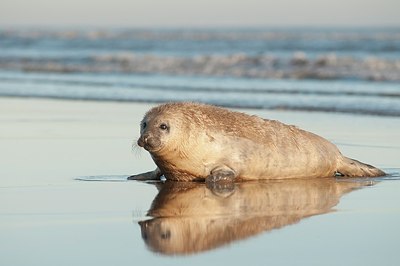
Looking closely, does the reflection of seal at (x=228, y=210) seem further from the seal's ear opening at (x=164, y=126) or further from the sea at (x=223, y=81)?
the sea at (x=223, y=81)

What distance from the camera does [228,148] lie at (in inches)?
381

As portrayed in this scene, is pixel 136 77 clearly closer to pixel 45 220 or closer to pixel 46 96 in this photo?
pixel 46 96

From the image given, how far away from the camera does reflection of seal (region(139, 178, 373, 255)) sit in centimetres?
671

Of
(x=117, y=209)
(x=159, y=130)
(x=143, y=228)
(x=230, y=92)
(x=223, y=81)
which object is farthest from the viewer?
(x=223, y=81)

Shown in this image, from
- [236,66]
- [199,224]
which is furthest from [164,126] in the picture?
[236,66]

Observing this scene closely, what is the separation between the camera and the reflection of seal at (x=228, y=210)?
6.71 metres

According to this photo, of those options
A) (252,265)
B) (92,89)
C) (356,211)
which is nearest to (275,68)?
(92,89)

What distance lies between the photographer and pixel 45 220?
289 inches

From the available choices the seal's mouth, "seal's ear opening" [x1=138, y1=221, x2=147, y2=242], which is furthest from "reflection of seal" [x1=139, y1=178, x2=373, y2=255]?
the seal's mouth

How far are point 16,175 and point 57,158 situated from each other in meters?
1.25

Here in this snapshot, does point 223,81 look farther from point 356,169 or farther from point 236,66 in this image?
point 356,169

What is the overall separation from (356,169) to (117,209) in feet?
10.4

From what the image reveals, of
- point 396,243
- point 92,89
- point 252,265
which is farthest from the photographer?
point 92,89

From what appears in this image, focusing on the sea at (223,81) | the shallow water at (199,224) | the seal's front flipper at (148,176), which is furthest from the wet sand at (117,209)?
the sea at (223,81)
